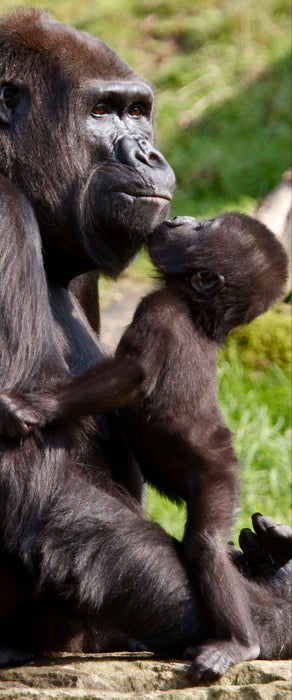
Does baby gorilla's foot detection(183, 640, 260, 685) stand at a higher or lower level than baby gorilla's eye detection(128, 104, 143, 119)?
lower

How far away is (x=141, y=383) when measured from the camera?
3199 mm

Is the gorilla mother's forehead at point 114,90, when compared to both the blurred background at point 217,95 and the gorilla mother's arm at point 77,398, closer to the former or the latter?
the gorilla mother's arm at point 77,398

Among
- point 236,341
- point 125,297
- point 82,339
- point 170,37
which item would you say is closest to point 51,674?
point 82,339

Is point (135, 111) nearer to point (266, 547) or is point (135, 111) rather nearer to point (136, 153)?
point (136, 153)

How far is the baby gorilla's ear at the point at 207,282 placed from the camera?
344cm

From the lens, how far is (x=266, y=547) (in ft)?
12.0

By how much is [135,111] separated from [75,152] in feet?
1.21

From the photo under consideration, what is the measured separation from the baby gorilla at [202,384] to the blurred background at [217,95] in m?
3.35

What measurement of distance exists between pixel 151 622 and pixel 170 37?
967 cm

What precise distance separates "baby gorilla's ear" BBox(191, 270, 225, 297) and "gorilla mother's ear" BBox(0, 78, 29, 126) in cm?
85

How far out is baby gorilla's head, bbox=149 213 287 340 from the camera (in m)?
3.45

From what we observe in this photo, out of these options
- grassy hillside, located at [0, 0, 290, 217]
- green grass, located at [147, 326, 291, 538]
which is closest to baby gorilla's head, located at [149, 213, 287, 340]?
green grass, located at [147, 326, 291, 538]

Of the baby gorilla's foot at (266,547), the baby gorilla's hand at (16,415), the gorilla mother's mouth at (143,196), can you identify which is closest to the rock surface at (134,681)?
the baby gorilla's foot at (266,547)

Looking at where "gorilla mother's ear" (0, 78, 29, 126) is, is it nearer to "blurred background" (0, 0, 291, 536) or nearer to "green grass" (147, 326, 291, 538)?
"green grass" (147, 326, 291, 538)
